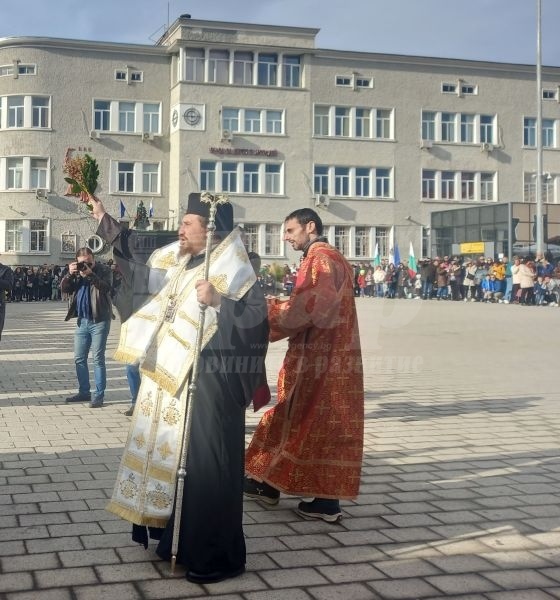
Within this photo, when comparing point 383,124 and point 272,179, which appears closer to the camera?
point 272,179

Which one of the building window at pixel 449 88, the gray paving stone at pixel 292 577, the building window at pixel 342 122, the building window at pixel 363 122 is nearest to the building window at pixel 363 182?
the building window at pixel 363 122

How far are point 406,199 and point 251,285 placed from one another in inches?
1864

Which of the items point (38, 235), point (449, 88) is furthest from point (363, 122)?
point (38, 235)

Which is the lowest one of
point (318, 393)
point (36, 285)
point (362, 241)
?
point (318, 393)

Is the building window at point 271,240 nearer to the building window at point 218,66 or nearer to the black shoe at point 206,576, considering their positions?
the building window at point 218,66

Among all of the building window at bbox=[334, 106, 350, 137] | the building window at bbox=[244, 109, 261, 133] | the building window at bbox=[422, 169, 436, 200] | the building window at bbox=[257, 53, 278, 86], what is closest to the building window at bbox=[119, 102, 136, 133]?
the building window at bbox=[244, 109, 261, 133]

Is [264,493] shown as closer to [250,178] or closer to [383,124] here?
[250,178]

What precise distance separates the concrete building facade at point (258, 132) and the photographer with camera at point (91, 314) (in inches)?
1448

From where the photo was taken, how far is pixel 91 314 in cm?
980

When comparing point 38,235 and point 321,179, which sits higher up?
point 321,179

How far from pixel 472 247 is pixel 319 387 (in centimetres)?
3508

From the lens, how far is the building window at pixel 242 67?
159 feet

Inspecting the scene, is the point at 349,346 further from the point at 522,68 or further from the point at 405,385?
the point at 522,68

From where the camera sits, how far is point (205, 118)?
A: 47938 mm
